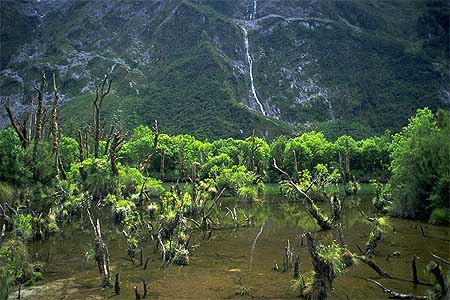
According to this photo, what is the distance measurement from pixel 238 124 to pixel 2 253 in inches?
6349

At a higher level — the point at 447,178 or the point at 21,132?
the point at 21,132

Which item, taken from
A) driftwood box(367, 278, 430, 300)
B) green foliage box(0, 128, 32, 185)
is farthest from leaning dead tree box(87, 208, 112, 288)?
green foliage box(0, 128, 32, 185)

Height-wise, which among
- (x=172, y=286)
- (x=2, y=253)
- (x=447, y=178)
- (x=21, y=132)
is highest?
(x=21, y=132)

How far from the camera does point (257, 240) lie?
35.1 meters

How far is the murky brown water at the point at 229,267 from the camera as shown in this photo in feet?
70.0

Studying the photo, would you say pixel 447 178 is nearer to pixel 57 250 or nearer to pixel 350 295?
pixel 350 295

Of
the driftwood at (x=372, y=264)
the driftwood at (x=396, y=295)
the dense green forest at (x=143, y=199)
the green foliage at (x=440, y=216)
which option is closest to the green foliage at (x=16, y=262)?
the dense green forest at (x=143, y=199)

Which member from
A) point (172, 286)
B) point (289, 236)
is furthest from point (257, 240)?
point (172, 286)

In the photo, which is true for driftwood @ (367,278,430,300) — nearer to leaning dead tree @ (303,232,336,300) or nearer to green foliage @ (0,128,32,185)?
leaning dead tree @ (303,232,336,300)

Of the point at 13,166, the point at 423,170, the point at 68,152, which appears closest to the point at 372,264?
the point at 423,170

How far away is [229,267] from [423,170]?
2401 centimetres

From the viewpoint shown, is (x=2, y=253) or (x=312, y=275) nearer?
(x=312, y=275)

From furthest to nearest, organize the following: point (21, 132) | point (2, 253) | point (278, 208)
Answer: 1. point (278, 208)
2. point (21, 132)
3. point (2, 253)

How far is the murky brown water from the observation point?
21344mm
